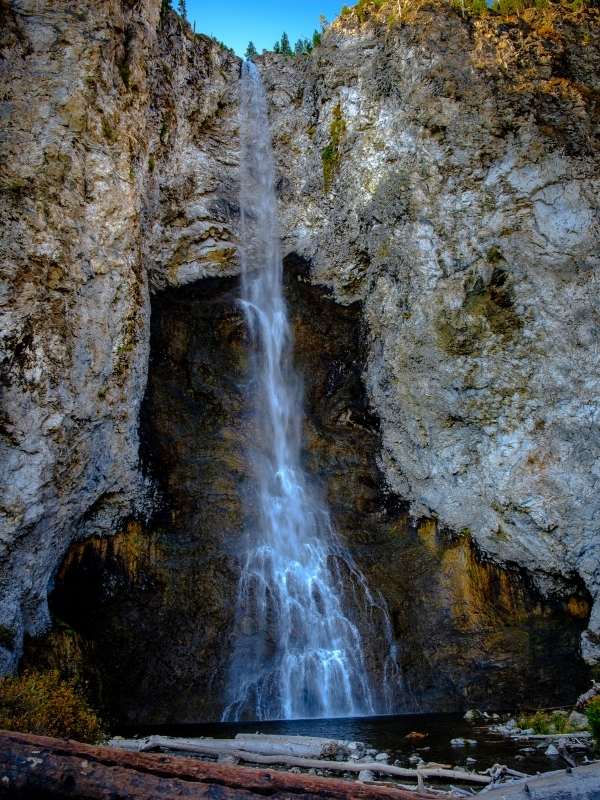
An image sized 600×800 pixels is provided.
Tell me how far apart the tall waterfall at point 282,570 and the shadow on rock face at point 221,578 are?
0.63 metres

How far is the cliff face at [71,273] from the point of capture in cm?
1675

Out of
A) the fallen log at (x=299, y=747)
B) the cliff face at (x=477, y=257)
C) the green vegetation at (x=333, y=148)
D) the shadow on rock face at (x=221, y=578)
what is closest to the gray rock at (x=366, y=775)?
the fallen log at (x=299, y=747)

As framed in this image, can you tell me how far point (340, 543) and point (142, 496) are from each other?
26.0ft

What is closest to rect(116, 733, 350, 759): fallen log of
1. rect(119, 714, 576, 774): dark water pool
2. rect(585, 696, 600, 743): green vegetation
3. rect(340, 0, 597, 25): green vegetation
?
rect(119, 714, 576, 774): dark water pool

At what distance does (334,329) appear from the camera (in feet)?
89.0

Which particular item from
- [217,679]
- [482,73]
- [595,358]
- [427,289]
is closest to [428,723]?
[217,679]

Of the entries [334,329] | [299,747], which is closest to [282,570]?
[299,747]

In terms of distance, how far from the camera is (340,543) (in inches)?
915

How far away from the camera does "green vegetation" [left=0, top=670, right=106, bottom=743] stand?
8.72 m

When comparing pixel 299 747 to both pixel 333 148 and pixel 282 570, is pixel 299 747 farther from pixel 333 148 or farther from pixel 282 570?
pixel 333 148

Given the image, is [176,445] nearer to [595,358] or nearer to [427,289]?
[427,289]

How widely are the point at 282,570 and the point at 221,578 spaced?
228 centimetres

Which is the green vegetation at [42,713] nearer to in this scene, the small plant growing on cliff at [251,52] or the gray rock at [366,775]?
the gray rock at [366,775]

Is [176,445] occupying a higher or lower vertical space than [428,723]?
higher
